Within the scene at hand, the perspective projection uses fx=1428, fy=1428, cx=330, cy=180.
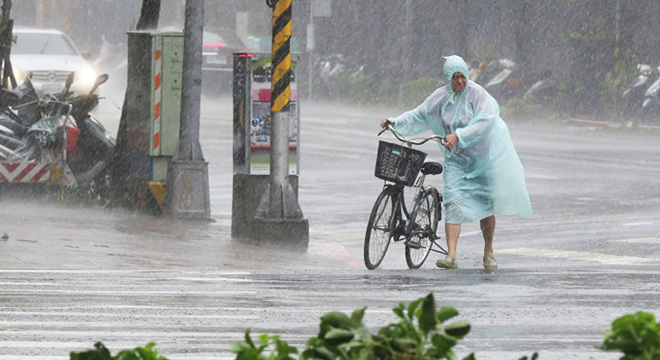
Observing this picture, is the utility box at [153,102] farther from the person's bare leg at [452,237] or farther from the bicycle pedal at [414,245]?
the person's bare leg at [452,237]

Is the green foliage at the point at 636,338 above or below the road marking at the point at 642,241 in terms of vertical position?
above

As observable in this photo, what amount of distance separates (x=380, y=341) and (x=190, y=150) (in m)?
11.5

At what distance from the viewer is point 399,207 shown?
37.3 ft

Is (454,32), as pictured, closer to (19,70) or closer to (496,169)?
(19,70)

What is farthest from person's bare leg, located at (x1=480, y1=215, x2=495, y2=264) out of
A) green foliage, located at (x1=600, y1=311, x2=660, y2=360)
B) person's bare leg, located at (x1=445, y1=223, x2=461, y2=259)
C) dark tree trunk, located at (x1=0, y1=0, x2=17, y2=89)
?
green foliage, located at (x1=600, y1=311, x2=660, y2=360)

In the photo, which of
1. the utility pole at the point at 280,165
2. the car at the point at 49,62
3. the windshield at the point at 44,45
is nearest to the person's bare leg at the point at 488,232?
the utility pole at the point at 280,165

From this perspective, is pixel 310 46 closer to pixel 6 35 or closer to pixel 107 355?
pixel 6 35

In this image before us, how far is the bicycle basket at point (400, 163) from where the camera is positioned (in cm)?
1118

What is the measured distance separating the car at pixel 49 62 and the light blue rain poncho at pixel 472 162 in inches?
648

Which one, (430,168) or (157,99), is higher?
(157,99)

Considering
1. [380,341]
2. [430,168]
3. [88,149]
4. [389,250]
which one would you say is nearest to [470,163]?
[430,168]

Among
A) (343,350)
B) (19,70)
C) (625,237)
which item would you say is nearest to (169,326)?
(343,350)

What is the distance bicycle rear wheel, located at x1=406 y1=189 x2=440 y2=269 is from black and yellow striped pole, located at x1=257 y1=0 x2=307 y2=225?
1655 millimetres

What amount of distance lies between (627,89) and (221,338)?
26749 mm
